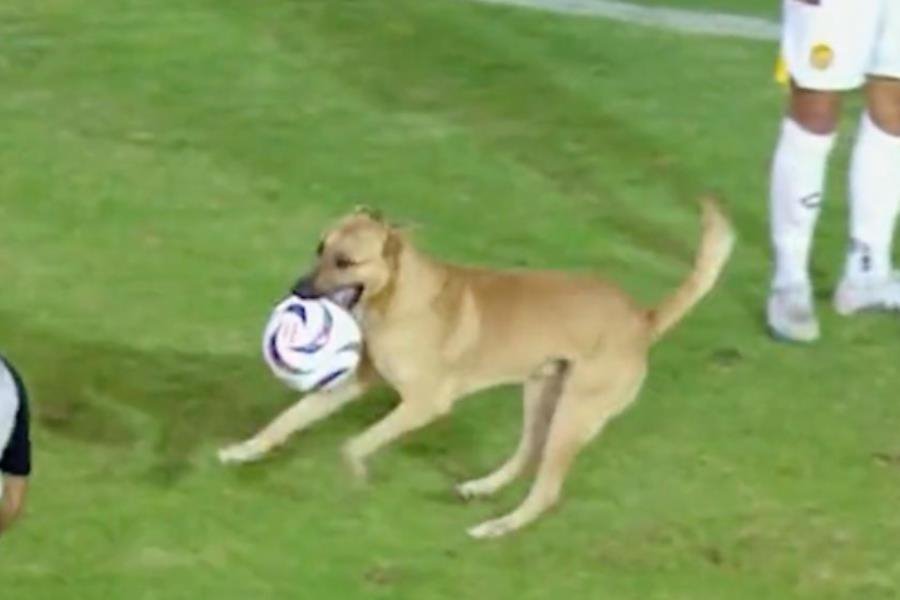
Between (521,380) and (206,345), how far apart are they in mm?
956

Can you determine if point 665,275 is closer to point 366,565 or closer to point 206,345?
point 206,345

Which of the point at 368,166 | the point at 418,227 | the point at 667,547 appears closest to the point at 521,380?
the point at 667,547

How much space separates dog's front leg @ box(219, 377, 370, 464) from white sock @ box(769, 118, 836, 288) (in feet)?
4.09

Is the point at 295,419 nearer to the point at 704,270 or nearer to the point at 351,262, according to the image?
the point at 351,262

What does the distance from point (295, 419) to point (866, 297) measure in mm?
1606


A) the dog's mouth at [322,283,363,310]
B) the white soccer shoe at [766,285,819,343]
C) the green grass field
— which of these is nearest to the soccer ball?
the dog's mouth at [322,283,363,310]

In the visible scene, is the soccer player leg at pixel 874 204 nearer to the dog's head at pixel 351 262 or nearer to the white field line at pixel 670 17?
the dog's head at pixel 351 262

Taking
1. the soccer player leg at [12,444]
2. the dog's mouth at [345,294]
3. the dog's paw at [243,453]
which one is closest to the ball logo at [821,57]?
the dog's mouth at [345,294]

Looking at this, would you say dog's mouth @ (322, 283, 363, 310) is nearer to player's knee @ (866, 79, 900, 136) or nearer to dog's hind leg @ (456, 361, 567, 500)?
dog's hind leg @ (456, 361, 567, 500)

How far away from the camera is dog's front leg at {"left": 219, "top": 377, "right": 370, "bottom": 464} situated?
4629mm

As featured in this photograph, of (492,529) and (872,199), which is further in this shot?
(872,199)

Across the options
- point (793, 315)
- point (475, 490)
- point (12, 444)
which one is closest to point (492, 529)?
point (475, 490)

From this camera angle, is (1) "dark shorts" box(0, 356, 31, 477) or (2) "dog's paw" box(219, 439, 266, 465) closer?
(1) "dark shorts" box(0, 356, 31, 477)

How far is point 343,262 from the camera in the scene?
439 centimetres
